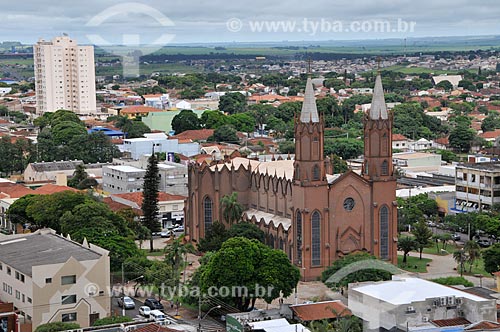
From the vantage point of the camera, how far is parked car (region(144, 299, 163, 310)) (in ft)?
137

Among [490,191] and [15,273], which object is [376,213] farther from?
[15,273]

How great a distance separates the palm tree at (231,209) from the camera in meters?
52.3

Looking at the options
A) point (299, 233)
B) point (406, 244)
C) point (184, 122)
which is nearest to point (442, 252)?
point (406, 244)

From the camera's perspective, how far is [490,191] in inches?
2395

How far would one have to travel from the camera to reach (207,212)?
178 ft

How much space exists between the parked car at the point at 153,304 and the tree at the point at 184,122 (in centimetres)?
6467

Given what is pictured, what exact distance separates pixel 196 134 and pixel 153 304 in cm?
5985

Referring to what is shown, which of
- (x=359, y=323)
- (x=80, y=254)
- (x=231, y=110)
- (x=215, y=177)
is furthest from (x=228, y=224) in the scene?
(x=231, y=110)

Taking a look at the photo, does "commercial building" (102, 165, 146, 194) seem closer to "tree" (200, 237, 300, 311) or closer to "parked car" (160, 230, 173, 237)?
"parked car" (160, 230, 173, 237)

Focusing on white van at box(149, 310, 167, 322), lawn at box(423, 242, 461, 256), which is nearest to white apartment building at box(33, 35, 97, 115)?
lawn at box(423, 242, 461, 256)

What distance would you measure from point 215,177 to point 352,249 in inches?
352

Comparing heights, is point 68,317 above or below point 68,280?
below

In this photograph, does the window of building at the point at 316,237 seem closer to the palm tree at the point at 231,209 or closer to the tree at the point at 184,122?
the palm tree at the point at 231,209

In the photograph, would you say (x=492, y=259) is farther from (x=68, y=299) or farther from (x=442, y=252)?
(x=68, y=299)
